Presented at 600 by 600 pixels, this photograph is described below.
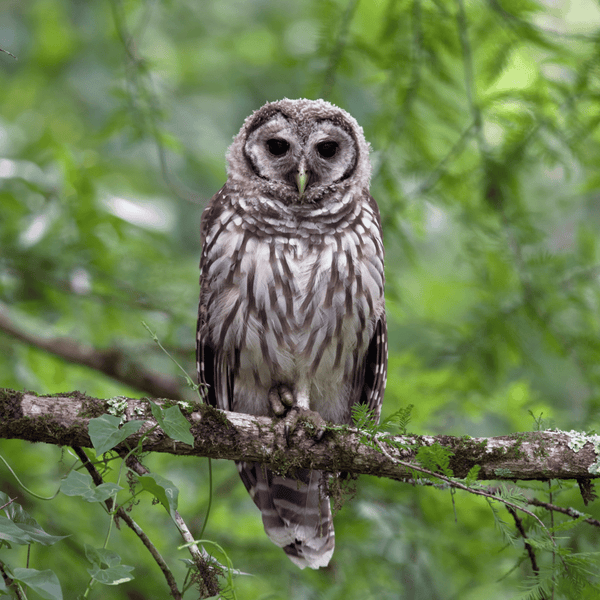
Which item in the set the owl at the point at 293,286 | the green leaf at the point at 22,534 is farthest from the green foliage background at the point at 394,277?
the green leaf at the point at 22,534

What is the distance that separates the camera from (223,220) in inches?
114

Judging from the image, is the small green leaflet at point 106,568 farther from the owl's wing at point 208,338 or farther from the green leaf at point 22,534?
the owl's wing at point 208,338

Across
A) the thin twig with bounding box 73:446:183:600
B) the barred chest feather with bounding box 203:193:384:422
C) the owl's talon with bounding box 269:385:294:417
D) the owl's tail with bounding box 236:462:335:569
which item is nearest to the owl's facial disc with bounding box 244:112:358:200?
the barred chest feather with bounding box 203:193:384:422

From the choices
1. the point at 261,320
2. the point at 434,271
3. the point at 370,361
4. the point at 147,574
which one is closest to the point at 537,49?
the point at 370,361

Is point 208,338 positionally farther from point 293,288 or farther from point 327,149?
point 327,149

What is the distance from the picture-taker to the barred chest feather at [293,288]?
2752 millimetres

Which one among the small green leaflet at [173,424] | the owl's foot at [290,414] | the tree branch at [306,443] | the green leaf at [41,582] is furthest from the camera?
the owl's foot at [290,414]

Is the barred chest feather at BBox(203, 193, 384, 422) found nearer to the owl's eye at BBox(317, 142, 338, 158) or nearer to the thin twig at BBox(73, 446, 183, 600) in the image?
the owl's eye at BBox(317, 142, 338, 158)

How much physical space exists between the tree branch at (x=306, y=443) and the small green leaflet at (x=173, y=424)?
0.16 meters

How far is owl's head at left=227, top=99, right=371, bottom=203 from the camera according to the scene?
2.89 meters

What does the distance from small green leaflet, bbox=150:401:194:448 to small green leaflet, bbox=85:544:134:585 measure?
0.32 m

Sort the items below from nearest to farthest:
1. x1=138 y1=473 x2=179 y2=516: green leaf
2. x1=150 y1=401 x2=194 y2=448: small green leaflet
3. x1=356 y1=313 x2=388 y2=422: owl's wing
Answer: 1. x1=138 y1=473 x2=179 y2=516: green leaf
2. x1=150 y1=401 x2=194 y2=448: small green leaflet
3. x1=356 y1=313 x2=388 y2=422: owl's wing

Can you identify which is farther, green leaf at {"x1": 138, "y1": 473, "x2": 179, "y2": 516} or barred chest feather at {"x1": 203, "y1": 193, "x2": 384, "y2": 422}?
barred chest feather at {"x1": 203, "y1": 193, "x2": 384, "y2": 422}

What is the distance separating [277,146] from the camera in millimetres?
2975
